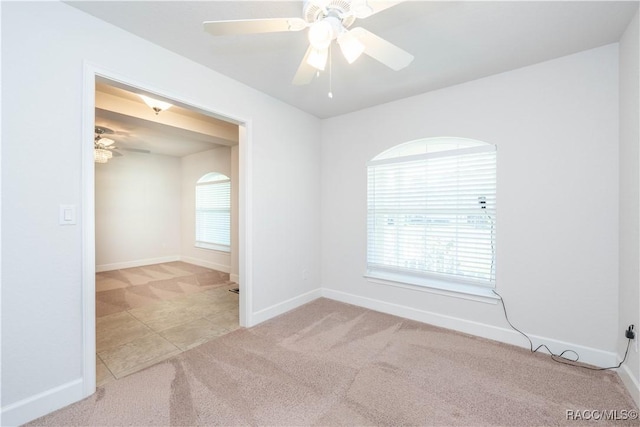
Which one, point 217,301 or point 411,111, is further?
point 217,301

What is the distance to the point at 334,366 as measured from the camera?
84.7 inches

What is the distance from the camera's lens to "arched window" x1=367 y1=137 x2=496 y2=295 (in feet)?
8.77

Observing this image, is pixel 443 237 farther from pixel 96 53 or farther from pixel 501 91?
pixel 96 53

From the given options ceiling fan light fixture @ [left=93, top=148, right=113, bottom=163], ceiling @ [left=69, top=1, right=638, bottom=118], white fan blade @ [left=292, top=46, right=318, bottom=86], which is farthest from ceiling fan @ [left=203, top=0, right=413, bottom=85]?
ceiling fan light fixture @ [left=93, top=148, right=113, bottom=163]

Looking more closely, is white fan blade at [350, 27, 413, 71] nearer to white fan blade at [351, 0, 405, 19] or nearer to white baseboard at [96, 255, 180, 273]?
white fan blade at [351, 0, 405, 19]

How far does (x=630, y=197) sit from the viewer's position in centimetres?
186

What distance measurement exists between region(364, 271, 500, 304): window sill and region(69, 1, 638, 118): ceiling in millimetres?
2109

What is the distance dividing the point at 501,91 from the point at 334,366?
2.90m

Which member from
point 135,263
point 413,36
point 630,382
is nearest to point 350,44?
point 413,36

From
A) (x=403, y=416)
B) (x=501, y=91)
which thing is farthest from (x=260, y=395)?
(x=501, y=91)

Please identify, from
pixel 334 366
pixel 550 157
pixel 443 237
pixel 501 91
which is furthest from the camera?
pixel 443 237

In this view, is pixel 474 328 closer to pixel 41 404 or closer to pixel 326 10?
pixel 326 10

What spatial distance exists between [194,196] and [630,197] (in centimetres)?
679

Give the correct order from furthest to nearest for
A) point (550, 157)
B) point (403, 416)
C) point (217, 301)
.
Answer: point (217, 301), point (550, 157), point (403, 416)
